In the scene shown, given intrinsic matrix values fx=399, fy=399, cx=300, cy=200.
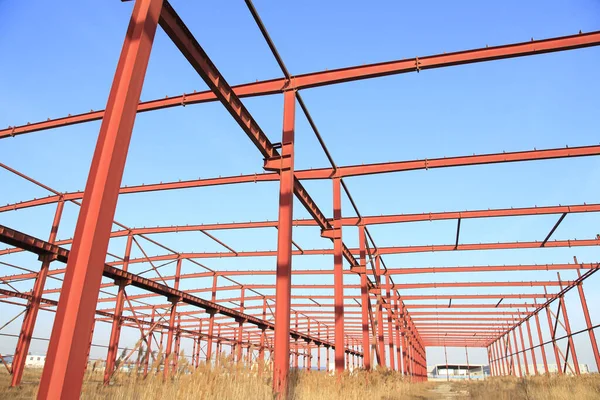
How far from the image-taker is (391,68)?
10336 mm

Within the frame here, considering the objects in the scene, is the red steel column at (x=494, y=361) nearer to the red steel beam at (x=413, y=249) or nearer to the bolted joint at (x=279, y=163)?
the red steel beam at (x=413, y=249)

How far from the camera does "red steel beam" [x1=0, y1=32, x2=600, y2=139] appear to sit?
9.51m

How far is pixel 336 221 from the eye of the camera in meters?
14.8

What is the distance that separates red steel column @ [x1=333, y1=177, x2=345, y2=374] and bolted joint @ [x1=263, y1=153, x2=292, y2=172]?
16.1 ft

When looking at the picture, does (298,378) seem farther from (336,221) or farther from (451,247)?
(451,247)

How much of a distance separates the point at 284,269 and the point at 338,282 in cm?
527

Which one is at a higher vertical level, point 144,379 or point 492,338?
point 492,338

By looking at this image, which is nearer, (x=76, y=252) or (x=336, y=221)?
(x=76, y=252)

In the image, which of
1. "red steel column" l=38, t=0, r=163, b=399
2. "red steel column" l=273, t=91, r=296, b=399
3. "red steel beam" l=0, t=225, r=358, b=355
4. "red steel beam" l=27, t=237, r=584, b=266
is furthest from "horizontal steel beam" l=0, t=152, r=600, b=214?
Answer: "red steel column" l=38, t=0, r=163, b=399

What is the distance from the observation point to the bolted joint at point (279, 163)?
32.7 ft

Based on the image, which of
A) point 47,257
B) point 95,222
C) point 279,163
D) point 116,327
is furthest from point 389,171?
point 116,327

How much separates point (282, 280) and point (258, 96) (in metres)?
5.13

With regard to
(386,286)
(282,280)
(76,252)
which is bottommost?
(76,252)

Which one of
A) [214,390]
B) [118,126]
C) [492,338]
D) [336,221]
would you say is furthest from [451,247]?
[492,338]
